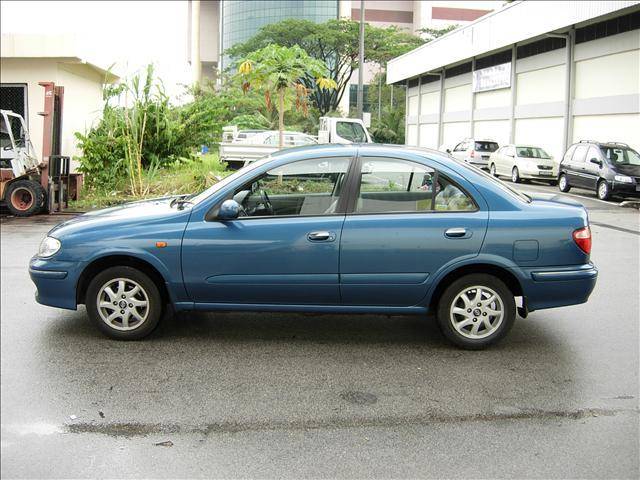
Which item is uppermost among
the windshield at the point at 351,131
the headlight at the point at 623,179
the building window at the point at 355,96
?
the building window at the point at 355,96

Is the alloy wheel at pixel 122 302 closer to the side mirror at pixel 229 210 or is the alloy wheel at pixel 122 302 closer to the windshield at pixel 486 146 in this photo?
the side mirror at pixel 229 210

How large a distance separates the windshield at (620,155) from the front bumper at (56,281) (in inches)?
687

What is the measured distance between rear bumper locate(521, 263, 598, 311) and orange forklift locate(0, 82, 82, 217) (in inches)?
429

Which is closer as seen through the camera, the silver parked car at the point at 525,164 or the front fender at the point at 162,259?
the front fender at the point at 162,259

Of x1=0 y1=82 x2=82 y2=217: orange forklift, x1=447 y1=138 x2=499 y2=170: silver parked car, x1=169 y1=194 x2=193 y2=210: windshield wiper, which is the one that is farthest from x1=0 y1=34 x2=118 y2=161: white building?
x1=447 y1=138 x2=499 y2=170: silver parked car

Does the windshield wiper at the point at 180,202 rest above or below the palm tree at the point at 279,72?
below

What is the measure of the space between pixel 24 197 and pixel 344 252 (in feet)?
34.4

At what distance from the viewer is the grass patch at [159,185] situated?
53.0ft

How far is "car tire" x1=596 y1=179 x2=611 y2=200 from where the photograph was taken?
63.4 feet

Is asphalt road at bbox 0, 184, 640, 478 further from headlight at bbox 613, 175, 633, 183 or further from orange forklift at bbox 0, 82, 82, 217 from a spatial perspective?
headlight at bbox 613, 175, 633, 183

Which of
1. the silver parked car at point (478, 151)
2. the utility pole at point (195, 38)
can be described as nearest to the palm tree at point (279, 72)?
the silver parked car at point (478, 151)

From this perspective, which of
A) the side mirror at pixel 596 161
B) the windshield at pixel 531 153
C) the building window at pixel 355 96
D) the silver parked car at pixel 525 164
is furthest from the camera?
the building window at pixel 355 96

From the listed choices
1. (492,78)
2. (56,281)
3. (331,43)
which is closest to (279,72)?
(56,281)

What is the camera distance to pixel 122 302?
5.59m
